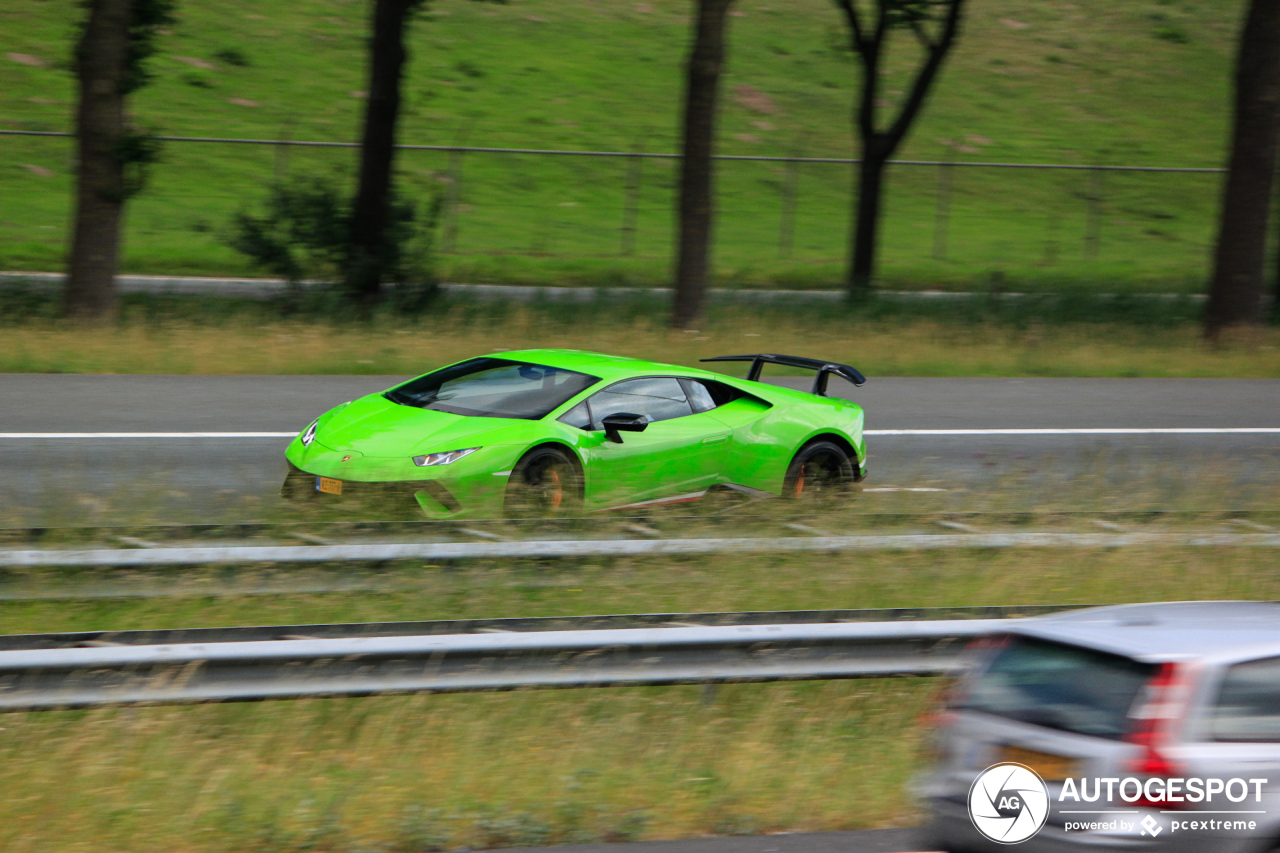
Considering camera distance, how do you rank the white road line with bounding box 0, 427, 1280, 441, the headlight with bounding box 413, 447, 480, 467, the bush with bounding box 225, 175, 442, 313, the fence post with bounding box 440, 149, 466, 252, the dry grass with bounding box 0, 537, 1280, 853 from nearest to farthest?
1. the dry grass with bounding box 0, 537, 1280, 853
2. the headlight with bounding box 413, 447, 480, 467
3. the white road line with bounding box 0, 427, 1280, 441
4. the bush with bounding box 225, 175, 442, 313
5. the fence post with bounding box 440, 149, 466, 252

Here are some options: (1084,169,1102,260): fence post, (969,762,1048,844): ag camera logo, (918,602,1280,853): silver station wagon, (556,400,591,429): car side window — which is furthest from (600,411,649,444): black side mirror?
(1084,169,1102,260): fence post

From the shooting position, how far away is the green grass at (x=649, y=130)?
103 feet

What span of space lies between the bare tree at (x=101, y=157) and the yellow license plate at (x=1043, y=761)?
49.9 ft

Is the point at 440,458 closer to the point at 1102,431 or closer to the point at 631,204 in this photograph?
the point at 1102,431

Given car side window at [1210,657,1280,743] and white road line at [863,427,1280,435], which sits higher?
car side window at [1210,657,1280,743]

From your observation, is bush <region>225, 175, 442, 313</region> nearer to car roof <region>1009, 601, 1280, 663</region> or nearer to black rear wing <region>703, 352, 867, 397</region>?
black rear wing <region>703, 352, 867, 397</region>

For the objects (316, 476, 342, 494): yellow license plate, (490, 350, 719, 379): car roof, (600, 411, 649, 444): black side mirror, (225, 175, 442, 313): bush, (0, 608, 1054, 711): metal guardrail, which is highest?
(225, 175, 442, 313): bush

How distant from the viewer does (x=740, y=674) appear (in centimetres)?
626

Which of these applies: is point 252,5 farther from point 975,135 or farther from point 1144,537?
point 1144,537

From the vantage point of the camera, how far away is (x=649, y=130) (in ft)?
132

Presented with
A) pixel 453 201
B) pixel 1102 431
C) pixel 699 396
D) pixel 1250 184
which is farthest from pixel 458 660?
pixel 453 201

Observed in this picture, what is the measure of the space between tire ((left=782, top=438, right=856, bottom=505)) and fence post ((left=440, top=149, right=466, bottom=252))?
20.5 m

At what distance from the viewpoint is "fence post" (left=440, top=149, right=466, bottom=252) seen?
31031mm

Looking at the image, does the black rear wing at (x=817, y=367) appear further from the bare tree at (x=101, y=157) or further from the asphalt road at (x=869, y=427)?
the bare tree at (x=101, y=157)
